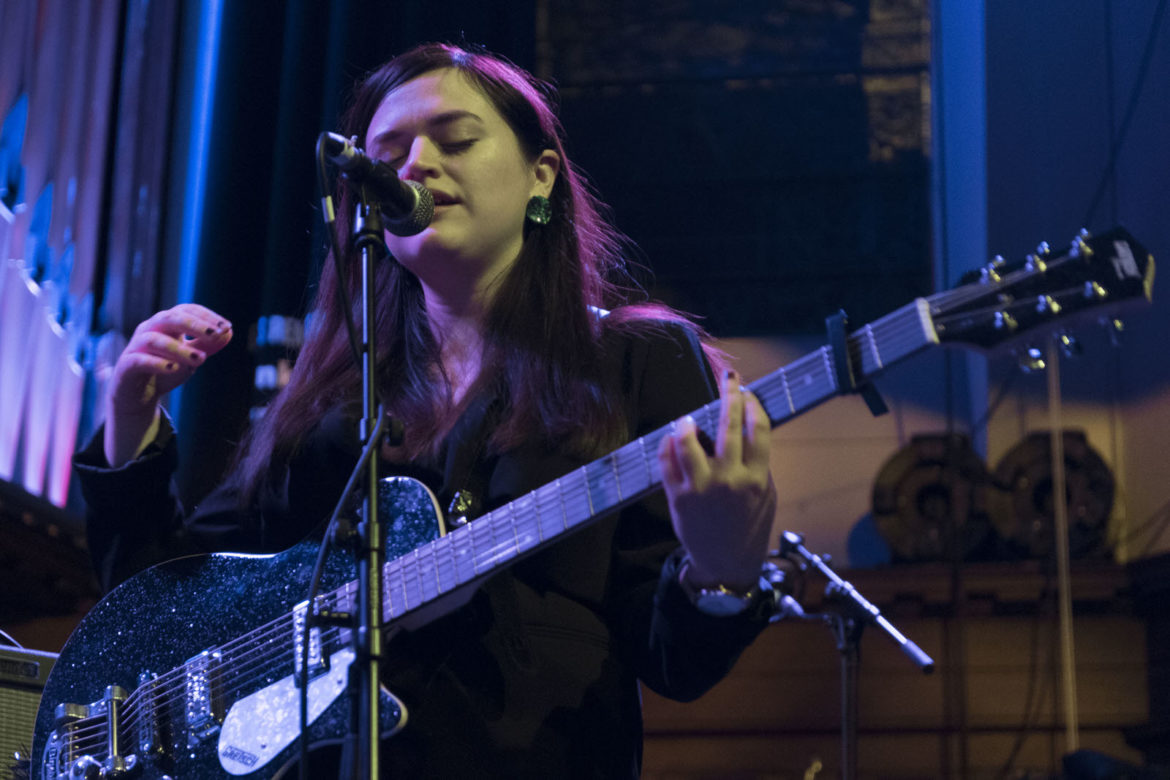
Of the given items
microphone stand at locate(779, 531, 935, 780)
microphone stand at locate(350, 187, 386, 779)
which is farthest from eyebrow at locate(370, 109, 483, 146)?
microphone stand at locate(779, 531, 935, 780)

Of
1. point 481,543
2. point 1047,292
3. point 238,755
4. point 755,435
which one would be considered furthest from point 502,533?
point 1047,292

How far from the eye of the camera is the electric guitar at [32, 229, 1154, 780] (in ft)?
4.31

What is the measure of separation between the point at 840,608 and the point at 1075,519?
42.5 inches

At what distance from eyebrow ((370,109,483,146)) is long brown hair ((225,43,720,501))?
0.28 ft

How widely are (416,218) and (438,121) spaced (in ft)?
1.25

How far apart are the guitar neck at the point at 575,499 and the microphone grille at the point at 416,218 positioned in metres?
0.36

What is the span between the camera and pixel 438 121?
182cm

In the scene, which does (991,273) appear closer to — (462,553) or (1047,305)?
(1047,305)

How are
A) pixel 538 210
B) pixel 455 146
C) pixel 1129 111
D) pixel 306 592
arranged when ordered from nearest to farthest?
pixel 306 592
pixel 455 146
pixel 538 210
pixel 1129 111

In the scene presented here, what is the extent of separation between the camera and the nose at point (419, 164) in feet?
5.76

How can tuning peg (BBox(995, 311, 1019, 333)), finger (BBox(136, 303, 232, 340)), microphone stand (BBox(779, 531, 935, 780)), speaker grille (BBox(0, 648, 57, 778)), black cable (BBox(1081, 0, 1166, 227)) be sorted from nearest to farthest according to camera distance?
tuning peg (BBox(995, 311, 1019, 333)) < finger (BBox(136, 303, 232, 340)) < speaker grille (BBox(0, 648, 57, 778)) < microphone stand (BBox(779, 531, 935, 780)) < black cable (BBox(1081, 0, 1166, 227))

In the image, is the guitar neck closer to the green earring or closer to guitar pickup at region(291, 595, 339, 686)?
guitar pickup at region(291, 595, 339, 686)

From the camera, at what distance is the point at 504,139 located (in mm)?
1871

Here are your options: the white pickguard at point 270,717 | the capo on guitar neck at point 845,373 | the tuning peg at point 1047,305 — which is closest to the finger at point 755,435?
the capo on guitar neck at point 845,373
